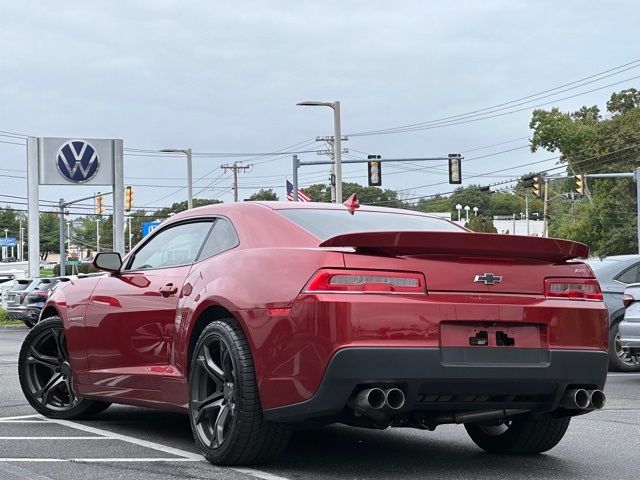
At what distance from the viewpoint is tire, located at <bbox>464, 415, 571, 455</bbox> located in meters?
6.26

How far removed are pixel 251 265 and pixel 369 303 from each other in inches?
33.5

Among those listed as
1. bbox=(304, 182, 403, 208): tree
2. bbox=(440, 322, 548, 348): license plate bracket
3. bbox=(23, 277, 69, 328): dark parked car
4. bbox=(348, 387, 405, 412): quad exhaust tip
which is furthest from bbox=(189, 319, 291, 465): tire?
bbox=(304, 182, 403, 208): tree

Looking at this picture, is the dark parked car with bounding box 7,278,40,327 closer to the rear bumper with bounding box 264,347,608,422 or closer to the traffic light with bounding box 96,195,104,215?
the rear bumper with bounding box 264,347,608,422

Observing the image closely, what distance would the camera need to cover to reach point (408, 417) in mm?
5547

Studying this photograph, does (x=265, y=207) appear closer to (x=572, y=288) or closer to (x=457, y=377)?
(x=457, y=377)

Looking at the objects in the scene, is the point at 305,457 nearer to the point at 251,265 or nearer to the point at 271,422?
the point at 271,422

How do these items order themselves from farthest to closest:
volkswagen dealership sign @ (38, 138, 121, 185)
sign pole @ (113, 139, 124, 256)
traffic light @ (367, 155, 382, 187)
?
traffic light @ (367, 155, 382, 187), volkswagen dealership sign @ (38, 138, 121, 185), sign pole @ (113, 139, 124, 256)

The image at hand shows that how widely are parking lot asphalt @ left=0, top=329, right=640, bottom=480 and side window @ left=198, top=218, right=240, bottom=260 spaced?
1.17m

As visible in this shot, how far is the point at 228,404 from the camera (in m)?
5.64

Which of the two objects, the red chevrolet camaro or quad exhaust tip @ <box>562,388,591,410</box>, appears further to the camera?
quad exhaust tip @ <box>562,388,591,410</box>

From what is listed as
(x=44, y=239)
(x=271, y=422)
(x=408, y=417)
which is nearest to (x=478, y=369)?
(x=408, y=417)

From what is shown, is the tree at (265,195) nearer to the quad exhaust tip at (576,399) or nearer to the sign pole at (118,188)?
the sign pole at (118,188)

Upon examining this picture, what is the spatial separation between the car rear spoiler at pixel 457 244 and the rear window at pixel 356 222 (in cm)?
45

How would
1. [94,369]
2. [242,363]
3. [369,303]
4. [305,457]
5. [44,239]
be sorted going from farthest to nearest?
1. [44,239]
2. [94,369]
3. [305,457]
4. [242,363]
5. [369,303]
